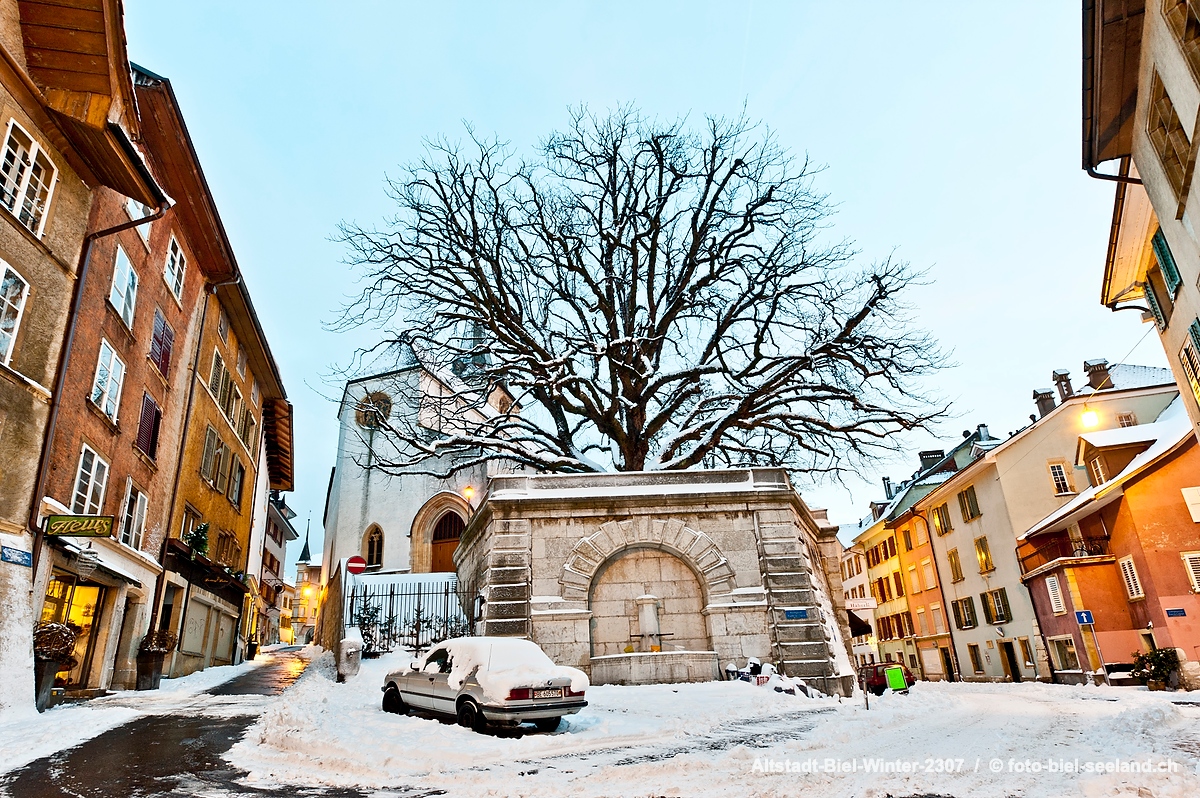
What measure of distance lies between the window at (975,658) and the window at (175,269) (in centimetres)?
3857

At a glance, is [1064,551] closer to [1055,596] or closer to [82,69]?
[1055,596]

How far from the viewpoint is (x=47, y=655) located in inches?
472

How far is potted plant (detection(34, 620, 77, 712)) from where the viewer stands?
11.8 meters

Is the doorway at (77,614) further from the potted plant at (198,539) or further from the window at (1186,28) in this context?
the window at (1186,28)

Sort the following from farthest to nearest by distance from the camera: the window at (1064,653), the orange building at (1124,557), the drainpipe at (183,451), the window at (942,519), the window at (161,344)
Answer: the window at (942,519)
the window at (1064,653)
the orange building at (1124,557)
the window at (161,344)
the drainpipe at (183,451)

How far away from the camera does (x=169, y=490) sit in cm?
1972

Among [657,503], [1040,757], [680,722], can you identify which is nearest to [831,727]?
[680,722]

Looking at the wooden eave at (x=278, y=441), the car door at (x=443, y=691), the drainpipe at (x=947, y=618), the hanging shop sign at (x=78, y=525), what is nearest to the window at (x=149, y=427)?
the hanging shop sign at (x=78, y=525)

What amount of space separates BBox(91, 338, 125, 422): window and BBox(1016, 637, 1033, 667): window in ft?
115

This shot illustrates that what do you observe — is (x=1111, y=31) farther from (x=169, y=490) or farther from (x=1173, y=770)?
(x=169, y=490)

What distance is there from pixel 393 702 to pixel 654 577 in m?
6.67

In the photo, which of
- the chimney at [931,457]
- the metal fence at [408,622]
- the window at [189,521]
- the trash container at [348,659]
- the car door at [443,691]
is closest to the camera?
the car door at [443,691]

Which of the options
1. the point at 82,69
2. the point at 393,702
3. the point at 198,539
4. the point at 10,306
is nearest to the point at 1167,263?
the point at 393,702

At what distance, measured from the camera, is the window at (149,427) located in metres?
18.0
